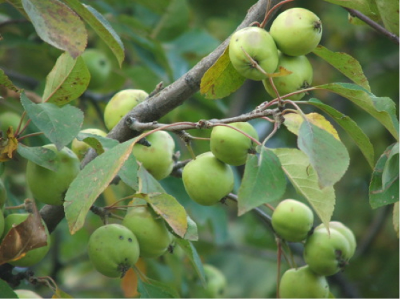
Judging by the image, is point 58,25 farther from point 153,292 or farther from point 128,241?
point 153,292

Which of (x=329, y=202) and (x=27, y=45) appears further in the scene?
(x=27, y=45)

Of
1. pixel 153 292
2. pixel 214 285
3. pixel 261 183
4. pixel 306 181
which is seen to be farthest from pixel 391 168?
pixel 214 285

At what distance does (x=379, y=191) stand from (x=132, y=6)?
A: 5.79 ft

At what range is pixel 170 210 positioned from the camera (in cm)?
122

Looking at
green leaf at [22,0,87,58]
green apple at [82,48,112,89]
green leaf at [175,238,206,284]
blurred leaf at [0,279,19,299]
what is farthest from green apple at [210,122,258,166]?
green apple at [82,48,112,89]

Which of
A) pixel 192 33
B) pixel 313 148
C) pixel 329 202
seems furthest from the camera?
pixel 192 33

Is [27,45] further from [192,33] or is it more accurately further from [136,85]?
[192,33]

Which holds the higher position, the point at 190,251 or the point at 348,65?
the point at 348,65

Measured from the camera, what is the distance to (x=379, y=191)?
4.05 feet

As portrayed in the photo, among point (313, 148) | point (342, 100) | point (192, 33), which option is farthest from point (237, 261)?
point (313, 148)

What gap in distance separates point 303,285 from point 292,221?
161 millimetres

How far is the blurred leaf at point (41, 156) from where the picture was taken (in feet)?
3.97

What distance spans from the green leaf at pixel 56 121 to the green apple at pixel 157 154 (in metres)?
0.25

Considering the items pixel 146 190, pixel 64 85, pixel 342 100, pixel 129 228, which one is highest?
pixel 64 85
